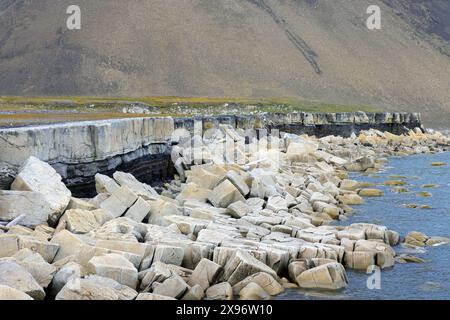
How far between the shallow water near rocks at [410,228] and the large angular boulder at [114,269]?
9.15 ft

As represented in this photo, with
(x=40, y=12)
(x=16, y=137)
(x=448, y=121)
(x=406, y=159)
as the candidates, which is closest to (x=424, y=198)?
(x=16, y=137)

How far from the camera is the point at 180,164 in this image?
24531 millimetres

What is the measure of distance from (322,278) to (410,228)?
7.45m

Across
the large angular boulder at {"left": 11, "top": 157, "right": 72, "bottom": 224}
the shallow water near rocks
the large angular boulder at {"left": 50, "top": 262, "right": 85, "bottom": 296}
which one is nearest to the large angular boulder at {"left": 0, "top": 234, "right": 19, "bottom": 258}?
the large angular boulder at {"left": 50, "top": 262, "right": 85, "bottom": 296}

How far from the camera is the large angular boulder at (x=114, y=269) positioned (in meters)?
11.8

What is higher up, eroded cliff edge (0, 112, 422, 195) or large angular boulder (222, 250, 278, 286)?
eroded cliff edge (0, 112, 422, 195)

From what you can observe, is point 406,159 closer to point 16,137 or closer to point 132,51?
point 16,137

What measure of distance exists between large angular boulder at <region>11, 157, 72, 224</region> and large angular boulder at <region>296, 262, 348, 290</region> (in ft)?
16.7

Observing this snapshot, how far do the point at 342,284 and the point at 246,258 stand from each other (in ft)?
6.67

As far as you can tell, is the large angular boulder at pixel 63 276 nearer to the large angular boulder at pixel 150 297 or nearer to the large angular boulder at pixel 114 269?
the large angular boulder at pixel 114 269

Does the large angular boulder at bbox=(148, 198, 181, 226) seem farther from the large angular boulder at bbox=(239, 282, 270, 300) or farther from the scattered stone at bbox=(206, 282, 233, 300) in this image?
the large angular boulder at bbox=(239, 282, 270, 300)

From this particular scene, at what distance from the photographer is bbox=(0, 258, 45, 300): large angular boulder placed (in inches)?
419
